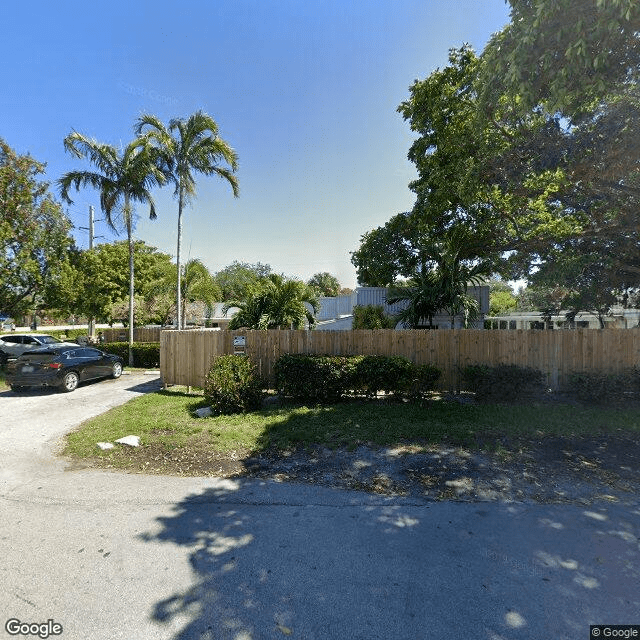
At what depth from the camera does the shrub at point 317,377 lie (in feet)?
27.8

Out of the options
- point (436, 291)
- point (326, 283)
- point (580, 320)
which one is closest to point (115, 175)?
point (436, 291)

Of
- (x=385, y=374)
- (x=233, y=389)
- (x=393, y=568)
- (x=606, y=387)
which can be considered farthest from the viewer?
(x=385, y=374)

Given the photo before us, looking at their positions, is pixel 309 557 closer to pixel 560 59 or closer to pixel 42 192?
pixel 560 59

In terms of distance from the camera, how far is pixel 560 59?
200 inches

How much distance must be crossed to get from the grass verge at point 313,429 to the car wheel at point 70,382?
12.5 feet

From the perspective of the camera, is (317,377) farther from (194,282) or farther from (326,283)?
(326,283)

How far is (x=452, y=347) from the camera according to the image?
9273 mm

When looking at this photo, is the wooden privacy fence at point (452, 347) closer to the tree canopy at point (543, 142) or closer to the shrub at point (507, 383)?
the shrub at point (507, 383)

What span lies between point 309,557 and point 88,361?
11.8 meters

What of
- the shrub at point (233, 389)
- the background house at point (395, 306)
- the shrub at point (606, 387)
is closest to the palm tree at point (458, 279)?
the background house at point (395, 306)

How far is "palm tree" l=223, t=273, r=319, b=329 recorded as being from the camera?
12.3 m

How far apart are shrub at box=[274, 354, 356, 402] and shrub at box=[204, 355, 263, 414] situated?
815mm

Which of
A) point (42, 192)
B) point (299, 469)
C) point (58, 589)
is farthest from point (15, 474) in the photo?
point (42, 192)

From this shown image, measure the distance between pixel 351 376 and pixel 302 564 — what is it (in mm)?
5590
